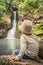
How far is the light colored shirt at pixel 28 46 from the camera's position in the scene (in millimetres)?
3916

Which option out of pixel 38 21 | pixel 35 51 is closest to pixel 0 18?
pixel 38 21

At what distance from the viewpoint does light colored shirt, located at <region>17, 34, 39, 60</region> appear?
3.92m

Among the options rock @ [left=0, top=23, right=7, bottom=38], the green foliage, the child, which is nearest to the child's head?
the child

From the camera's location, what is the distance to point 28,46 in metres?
4.05

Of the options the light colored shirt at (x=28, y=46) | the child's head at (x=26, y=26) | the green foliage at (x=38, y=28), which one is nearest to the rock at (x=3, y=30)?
the green foliage at (x=38, y=28)

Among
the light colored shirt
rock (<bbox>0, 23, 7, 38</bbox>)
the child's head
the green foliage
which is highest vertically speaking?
the child's head

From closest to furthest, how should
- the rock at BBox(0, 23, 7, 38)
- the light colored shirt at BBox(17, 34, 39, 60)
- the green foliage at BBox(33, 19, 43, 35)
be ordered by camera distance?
the light colored shirt at BBox(17, 34, 39, 60), the green foliage at BBox(33, 19, 43, 35), the rock at BBox(0, 23, 7, 38)

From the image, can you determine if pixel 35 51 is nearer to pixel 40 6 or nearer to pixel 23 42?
pixel 23 42

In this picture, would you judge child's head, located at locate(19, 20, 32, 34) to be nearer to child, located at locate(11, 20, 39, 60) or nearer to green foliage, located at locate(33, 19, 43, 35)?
child, located at locate(11, 20, 39, 60)

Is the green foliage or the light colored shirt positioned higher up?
the light colored shirt

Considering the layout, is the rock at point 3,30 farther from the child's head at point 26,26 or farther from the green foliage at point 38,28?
the child's head at point 26,26

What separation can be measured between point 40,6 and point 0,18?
1418 cm

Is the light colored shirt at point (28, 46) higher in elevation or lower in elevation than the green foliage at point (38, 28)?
higher

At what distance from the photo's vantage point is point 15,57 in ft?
12.4
